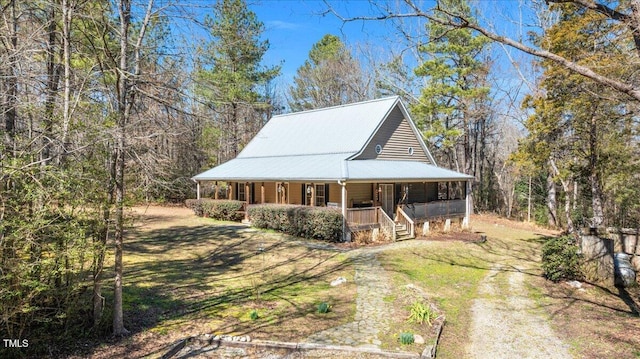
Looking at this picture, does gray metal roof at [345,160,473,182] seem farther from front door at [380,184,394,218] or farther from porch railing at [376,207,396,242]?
porch railing at [376,207,396,242]

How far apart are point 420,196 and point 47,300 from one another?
20.8 m

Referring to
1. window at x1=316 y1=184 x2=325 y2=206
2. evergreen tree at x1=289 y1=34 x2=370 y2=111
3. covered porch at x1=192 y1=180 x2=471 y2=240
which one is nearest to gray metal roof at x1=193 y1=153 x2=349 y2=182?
covered porch at x1=192 y1=180 x2=471 y2=240

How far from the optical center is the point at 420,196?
77.2 feet

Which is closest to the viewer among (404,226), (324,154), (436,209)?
(404,226)

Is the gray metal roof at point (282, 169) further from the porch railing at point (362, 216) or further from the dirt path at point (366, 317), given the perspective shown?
the dirt path at point (366, 317)

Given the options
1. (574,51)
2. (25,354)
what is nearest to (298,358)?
(25,354)

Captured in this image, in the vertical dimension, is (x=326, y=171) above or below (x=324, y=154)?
below

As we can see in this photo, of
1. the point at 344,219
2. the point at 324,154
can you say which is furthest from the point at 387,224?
the point at 324,154

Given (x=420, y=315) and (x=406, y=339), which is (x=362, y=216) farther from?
(x=406, y=339)

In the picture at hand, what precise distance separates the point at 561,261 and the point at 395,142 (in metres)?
12.9

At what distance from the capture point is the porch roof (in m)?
17.2

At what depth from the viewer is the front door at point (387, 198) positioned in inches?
800

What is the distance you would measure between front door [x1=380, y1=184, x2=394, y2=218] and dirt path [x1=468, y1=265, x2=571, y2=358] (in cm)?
991

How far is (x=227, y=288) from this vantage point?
9484mm
